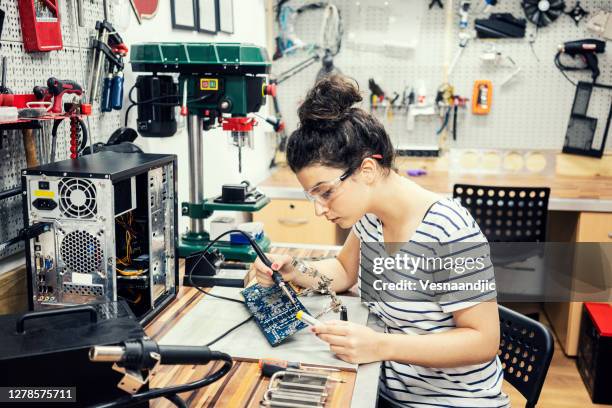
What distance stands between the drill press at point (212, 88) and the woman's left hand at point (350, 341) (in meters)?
0.71

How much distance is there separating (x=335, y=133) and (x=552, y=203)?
190 centimetres

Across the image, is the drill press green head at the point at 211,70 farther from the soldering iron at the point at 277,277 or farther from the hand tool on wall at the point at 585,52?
the hand tool on wall at the point at 585,52

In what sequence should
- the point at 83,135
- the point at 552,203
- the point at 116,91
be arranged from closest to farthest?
1. the point at 83,135
2. the point at 116,91
3. the point at 552,203

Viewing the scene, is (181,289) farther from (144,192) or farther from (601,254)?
(601,254)

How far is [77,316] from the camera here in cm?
99

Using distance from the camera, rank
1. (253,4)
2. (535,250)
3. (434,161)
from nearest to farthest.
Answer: (535,250) → (253,4) → (434,161)

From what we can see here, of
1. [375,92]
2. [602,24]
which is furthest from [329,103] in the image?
[602,24]

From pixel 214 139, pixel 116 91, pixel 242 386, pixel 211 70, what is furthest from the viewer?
pixel 214 139

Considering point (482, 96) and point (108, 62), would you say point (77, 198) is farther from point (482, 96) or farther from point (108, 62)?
point (482, 96)

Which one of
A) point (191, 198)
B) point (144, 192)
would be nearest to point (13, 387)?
point (144, 192)

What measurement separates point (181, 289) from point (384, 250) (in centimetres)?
57

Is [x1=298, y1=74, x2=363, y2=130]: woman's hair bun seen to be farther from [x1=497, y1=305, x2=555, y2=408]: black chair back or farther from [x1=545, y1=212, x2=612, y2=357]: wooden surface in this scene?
[x1=545, y1=212, x2=612, y2=357]: wooden surface

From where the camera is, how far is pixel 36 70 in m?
1.39

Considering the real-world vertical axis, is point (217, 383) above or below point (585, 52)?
below
